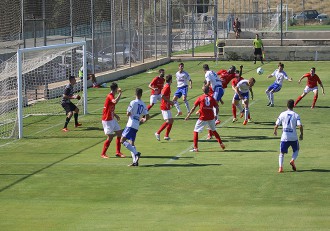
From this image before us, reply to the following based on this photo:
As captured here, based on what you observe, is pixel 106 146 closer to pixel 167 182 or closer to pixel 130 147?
pixel 130 147

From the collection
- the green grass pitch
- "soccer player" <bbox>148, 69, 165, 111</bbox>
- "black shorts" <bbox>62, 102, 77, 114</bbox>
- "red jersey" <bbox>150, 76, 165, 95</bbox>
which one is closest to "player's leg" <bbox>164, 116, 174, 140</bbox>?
the green grass pitch

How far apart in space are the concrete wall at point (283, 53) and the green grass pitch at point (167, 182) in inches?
1128

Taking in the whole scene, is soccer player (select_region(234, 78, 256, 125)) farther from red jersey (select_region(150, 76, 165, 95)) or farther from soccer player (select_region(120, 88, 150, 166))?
soccer player (select_region(120, 88, 150, 166))

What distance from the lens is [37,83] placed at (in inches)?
1519

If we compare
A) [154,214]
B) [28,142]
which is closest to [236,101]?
[28,142]

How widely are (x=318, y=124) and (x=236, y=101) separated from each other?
3162 mm

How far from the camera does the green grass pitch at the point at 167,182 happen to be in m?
18.1

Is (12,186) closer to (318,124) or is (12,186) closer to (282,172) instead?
(282,172)

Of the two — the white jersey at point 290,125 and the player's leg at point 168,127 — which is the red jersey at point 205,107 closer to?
the player's leg at point 168,127

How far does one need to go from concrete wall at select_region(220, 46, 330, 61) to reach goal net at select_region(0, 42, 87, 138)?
71.6 ft

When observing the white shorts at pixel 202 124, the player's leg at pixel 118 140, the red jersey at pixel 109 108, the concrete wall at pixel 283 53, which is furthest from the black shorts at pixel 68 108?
the concrete wall at pixel 283 53

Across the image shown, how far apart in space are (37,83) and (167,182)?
1781 cm

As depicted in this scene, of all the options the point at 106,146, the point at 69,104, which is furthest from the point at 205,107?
the point at 69,104

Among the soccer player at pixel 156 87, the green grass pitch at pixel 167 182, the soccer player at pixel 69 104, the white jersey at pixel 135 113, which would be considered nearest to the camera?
the green grass pitch at pixel 167 182
